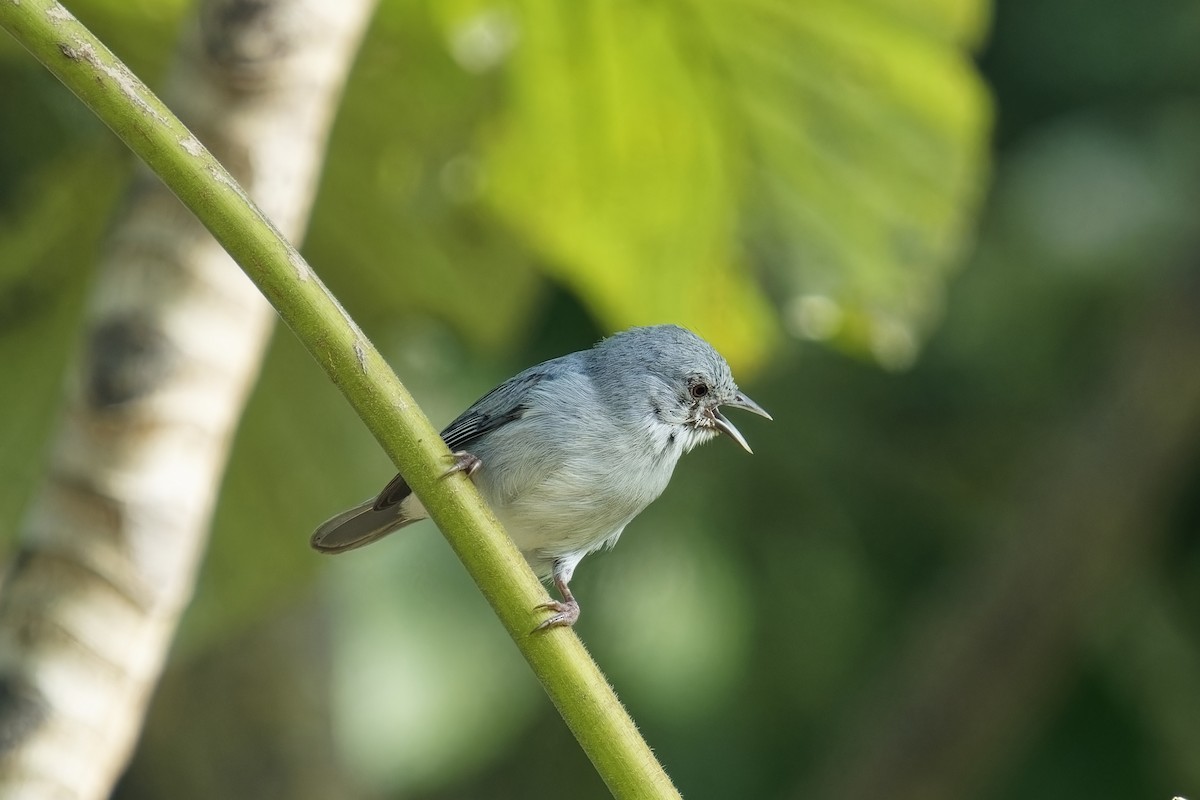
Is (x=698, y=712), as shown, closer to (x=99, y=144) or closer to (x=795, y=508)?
(x=795, y=508)

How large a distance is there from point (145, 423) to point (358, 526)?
412 millimetres

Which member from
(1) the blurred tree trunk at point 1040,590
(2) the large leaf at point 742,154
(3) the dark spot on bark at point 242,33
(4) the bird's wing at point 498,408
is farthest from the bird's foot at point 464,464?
(1) the blurred tree trunk at point 1040,590

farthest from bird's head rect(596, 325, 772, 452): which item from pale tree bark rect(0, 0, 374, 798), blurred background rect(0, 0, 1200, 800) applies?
blurred background rect(0, 0, 1200, 800)

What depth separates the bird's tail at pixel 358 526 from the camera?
2.50m

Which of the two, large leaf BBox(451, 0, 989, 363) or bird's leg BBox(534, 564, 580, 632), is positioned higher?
large leaf BBox(451, 0, 989, 363)

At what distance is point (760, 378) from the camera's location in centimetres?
534

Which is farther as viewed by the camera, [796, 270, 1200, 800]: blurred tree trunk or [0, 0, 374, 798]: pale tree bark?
[796, 270, 1200, 800]: blurred tree trunk

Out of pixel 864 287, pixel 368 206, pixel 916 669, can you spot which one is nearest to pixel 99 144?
pixel 368 206

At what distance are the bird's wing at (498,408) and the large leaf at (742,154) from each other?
1257 mm

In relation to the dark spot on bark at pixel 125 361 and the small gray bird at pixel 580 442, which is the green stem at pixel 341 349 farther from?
the dark spot on bark at pixel 125 361

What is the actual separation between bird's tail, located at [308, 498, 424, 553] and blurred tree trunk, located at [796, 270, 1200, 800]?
3154 mm

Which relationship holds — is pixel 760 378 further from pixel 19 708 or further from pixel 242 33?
pixel 19 708

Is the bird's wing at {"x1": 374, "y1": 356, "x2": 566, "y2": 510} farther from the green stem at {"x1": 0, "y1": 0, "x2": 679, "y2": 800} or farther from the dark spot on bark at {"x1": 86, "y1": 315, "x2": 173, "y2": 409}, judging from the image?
the green stem at {"x1": 0, "y1": 0, "x2": 679, "y2": 800}

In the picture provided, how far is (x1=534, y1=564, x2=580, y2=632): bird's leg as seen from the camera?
1433mm
